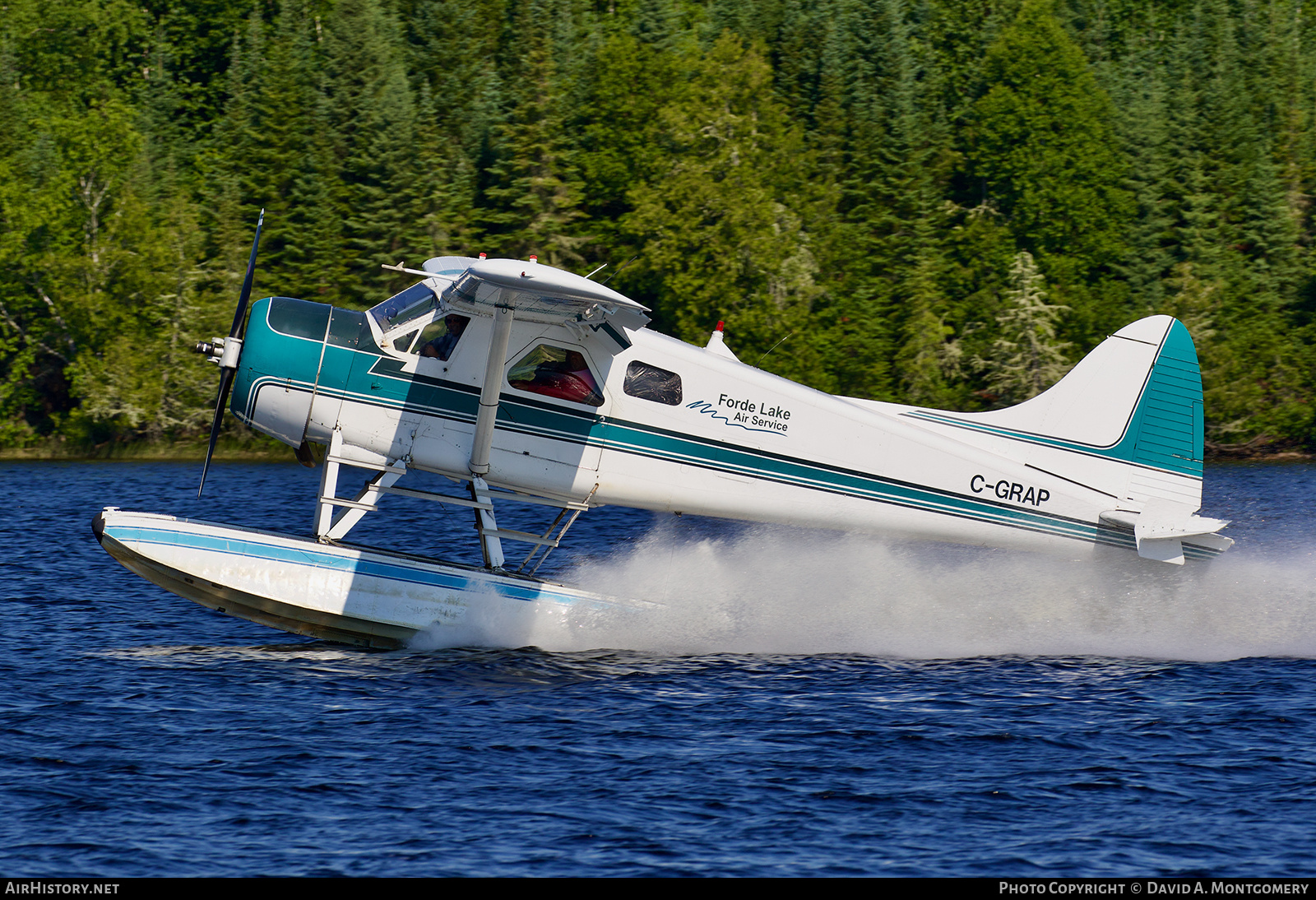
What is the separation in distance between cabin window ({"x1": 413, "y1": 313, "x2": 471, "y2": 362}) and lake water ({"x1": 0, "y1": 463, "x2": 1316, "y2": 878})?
2810 millimetres

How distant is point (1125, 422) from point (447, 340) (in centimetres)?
674

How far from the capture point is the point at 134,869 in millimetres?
8000

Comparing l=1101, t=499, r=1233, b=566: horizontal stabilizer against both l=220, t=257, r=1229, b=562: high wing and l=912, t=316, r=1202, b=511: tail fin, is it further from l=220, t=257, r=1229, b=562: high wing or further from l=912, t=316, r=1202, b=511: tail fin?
l=912, t=316, r=1202, b=511: tail fin

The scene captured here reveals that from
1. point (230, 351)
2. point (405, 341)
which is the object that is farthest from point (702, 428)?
point (230, 351)

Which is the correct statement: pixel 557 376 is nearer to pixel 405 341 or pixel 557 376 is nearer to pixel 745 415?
pixel 405 341

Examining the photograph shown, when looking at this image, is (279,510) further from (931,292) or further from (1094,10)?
(1094,10)

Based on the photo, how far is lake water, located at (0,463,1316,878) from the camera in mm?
8477

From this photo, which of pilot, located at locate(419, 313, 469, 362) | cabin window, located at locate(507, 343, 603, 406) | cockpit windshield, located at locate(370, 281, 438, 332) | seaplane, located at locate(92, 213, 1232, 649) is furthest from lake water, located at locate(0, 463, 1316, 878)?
cockpit windshield, located at locate(370, 281, 438, 332)

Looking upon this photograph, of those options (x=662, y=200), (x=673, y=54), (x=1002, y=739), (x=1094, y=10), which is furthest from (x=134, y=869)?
(x=1094, y=10)

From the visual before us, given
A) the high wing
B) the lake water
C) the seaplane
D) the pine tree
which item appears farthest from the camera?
the pine tree

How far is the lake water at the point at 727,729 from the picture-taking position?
8477mm

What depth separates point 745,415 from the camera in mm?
13117

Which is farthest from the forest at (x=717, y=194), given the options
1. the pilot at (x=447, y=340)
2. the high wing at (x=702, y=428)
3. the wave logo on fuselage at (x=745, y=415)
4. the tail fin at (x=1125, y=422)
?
the pilot at (x=447, y=340)
